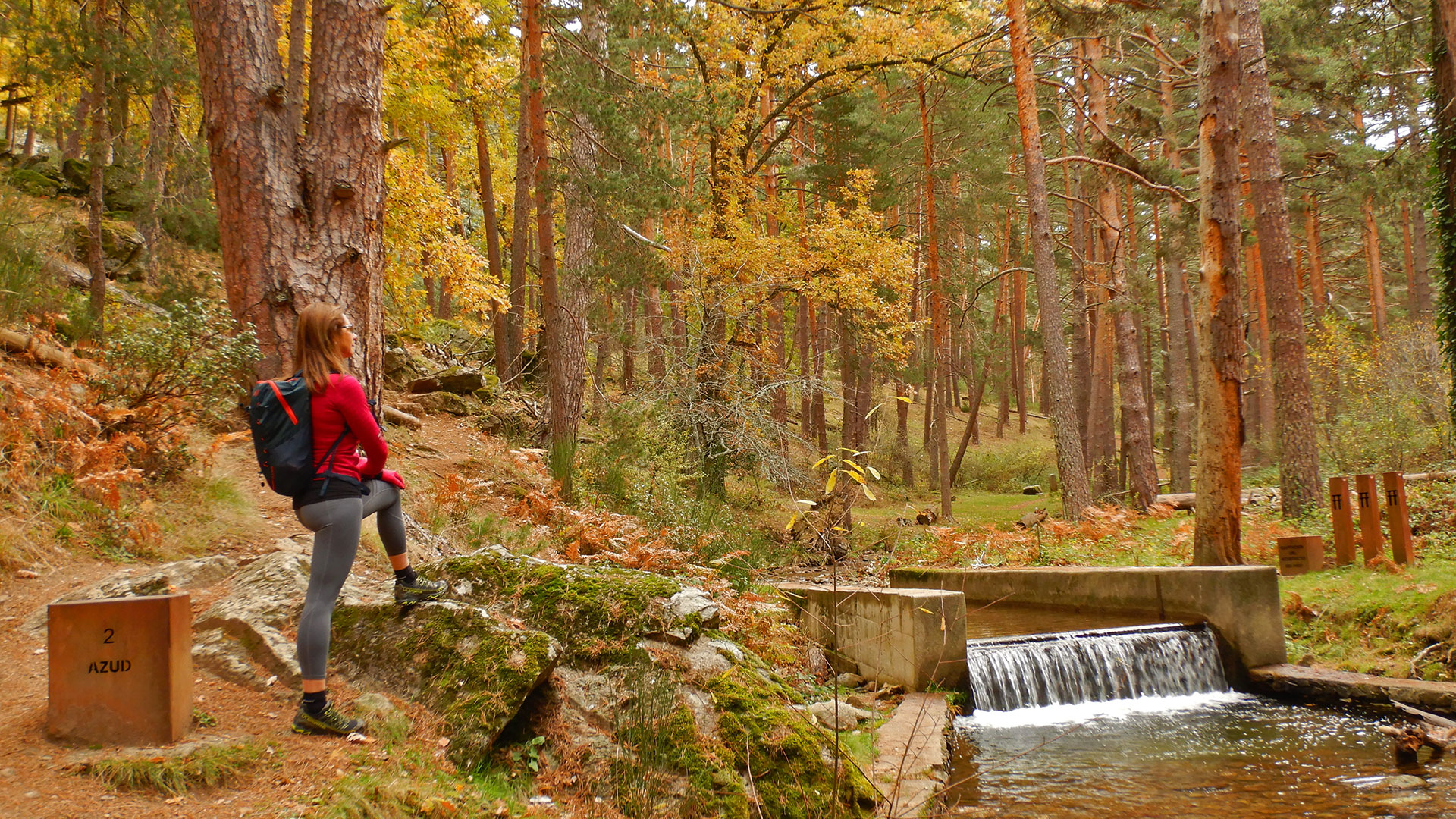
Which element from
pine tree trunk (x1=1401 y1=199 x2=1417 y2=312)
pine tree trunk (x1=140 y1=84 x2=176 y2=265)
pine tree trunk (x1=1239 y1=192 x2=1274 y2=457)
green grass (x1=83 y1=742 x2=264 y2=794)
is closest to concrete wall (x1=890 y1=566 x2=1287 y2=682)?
green grass (x1=83 y1=742 x2=264 y2=794)

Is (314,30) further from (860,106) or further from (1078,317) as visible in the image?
(1078,317)

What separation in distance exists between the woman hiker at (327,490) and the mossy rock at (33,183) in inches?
485

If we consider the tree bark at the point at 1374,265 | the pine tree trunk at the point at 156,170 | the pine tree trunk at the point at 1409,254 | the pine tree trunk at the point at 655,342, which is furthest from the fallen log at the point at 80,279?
the pine tree trunk at the point at 1409,254

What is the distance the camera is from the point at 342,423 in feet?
11.4

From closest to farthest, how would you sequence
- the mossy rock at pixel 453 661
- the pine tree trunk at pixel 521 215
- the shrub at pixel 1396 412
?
the mossy rock at pixel 453 661, the pine tree trunk at pixel 521 215, the shrub at pixel 1396 412

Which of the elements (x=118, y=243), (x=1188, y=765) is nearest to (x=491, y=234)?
(x=118, y=243)

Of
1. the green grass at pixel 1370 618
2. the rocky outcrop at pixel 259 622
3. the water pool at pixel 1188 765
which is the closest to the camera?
the rocky outcrop at pixel 259 622

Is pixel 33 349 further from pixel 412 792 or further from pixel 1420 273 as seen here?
pixel 1420 273

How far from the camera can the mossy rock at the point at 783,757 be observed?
151 inches

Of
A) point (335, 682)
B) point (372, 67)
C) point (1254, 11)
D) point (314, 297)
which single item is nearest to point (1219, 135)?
point (1254, 11)

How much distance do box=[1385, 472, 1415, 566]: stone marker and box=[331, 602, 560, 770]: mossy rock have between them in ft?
29.2

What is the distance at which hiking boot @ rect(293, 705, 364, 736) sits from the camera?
3.47 m

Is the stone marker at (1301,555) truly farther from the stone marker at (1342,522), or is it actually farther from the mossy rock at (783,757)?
the mossy rock at (783,757)

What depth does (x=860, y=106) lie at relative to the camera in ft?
63.1
